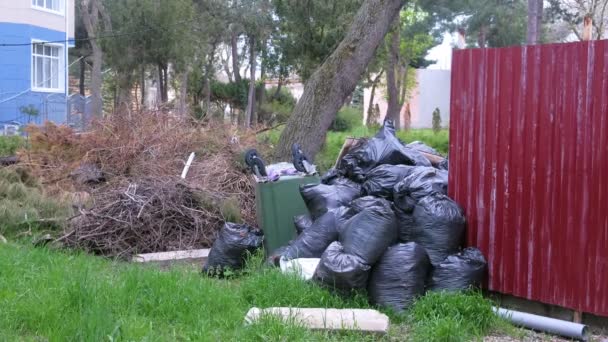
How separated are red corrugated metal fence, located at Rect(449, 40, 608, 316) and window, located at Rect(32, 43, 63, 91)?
24.8 m

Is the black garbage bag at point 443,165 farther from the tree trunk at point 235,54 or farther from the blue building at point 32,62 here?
the tree trunk at point 235,54

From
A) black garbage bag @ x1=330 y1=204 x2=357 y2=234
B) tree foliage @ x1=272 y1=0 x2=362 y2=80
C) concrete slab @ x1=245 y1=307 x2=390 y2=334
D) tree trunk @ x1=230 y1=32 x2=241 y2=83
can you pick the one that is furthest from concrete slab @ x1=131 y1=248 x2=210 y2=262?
tree trunk @ x1=230 y1=32 x2=241 y2=83

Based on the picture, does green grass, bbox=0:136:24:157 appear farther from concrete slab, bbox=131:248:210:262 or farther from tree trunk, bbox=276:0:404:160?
concrete slab, bbox=131:248:210:262

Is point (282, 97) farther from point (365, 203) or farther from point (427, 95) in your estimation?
point (365, 203)

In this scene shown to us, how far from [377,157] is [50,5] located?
2565 cm

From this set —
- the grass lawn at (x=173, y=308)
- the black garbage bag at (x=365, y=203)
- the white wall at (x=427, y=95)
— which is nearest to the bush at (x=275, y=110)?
the white wall at (x=427, y=95)

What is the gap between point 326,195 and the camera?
6.73 meters

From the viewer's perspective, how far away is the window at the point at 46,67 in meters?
28.2

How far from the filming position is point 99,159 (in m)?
10.5

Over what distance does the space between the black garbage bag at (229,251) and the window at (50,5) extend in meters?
23.9

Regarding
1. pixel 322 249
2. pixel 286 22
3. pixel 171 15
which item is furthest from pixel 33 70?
pixel 322 249

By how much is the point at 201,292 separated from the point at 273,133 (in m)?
10.2

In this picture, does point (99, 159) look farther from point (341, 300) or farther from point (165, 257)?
point (341, 300)

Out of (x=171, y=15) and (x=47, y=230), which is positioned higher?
(x=171, y=15)
